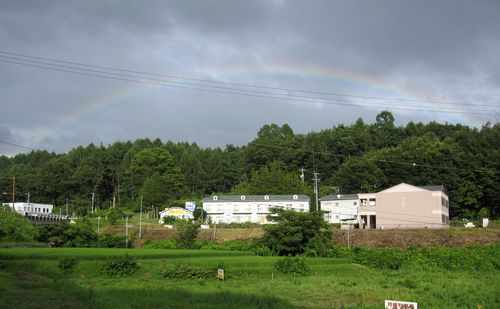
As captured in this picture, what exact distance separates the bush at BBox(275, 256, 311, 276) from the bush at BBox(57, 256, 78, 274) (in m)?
17.1

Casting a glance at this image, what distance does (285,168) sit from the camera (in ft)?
395

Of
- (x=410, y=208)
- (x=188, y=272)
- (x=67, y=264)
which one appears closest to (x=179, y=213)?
(x=410, y=208)

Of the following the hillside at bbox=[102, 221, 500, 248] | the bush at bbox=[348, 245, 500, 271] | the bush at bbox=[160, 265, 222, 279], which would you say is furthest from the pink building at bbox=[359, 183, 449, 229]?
the bush at bbox=[160, 265, 222, 279]

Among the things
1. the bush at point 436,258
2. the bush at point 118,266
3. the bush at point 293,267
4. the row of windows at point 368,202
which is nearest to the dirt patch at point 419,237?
the bush at point 436,258

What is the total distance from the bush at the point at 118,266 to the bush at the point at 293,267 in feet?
41.7

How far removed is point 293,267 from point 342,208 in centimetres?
4559

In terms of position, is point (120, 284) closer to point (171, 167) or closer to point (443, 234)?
point (443, 234)

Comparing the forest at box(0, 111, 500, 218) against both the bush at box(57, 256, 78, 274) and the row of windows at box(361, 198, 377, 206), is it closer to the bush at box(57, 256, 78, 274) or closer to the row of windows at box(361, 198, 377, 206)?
the row of windows at box(361, 198, 377, 206)

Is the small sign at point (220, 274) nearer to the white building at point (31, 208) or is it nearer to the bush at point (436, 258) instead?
the bush at point (436, 258)

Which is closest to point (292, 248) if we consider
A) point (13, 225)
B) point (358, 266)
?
point (358, 266)

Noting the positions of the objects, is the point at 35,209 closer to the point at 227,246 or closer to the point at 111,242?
the point at 111,242

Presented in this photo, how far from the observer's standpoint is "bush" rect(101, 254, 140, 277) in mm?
38031

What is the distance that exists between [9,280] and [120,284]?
309 inches

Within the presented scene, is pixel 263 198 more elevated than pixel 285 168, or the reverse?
pixel 285 168
